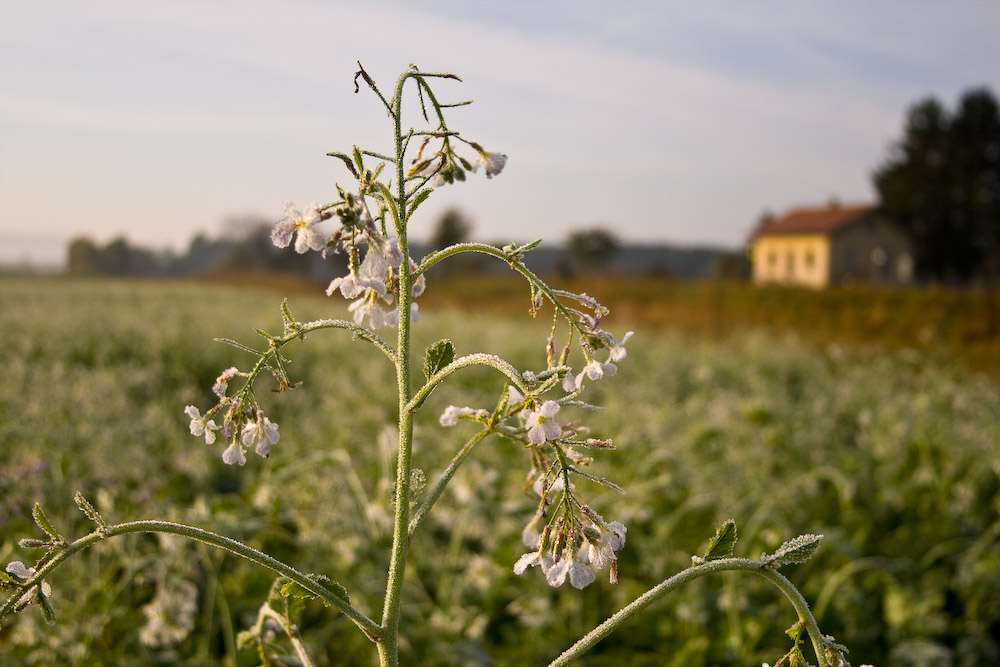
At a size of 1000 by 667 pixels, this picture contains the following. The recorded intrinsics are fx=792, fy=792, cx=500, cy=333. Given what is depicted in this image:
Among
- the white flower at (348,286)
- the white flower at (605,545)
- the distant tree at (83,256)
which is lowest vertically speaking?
the distant tree at (83,256)

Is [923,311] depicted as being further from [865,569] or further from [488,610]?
[488,610]

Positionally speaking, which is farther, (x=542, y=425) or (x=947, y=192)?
(x=947, y=192)

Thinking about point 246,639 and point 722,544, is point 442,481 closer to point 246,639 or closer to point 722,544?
point 722,544

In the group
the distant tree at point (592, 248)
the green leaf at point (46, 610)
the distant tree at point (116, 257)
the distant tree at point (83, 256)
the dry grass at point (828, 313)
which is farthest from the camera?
the distant tree at point (83, 256)

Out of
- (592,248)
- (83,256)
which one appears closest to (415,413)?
(592,248)

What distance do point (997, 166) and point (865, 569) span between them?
2033 inches

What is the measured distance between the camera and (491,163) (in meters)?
0.98

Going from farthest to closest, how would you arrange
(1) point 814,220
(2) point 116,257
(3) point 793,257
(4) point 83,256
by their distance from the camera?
(4) point 83,256 < (2) point 116,257 < (1) point 814,220 < (3) point 793,257

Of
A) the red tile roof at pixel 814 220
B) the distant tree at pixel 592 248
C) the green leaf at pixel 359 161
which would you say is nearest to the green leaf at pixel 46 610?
the green leaf at pixel 359 161

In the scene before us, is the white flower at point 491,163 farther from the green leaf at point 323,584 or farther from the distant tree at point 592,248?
the distant tree at point 592,248

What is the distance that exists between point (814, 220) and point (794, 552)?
5261 centimetres

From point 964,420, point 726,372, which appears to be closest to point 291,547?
point 964,420

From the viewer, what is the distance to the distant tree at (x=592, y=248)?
61.1 m

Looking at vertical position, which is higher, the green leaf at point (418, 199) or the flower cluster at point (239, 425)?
the green leaf at point (418, 199)
